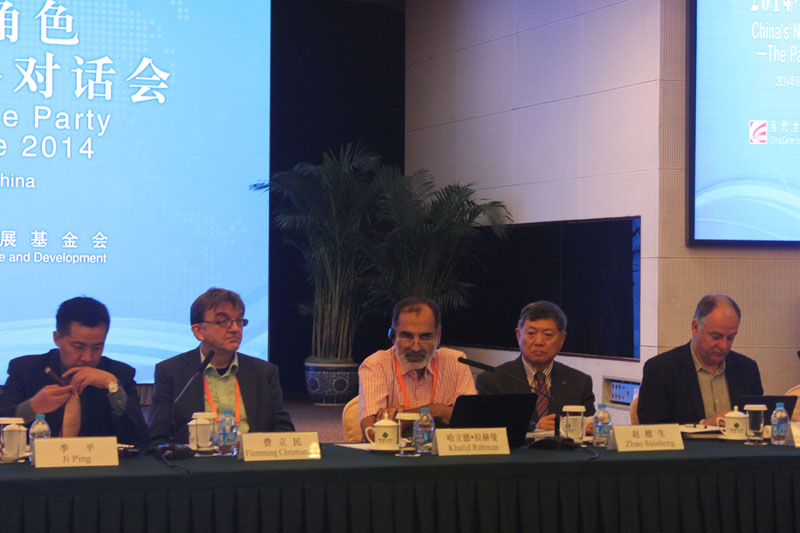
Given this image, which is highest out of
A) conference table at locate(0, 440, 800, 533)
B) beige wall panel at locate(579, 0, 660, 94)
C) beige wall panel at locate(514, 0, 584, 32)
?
beige wall panel at locate(514, 0, 584, 32)

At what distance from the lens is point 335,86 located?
10.0m

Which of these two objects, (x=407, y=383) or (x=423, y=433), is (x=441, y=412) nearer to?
(x=407, y=383)

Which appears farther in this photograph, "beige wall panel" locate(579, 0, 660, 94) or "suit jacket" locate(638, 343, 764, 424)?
"beige wall panel" locate(579, 0, 660, 94)

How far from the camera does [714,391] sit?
13.7 feet

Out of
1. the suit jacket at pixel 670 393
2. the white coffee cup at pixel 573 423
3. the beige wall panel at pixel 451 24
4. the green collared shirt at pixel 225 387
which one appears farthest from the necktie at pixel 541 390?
the beige wall panel at pixel 451 24

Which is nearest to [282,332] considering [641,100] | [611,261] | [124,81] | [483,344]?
[483,344]

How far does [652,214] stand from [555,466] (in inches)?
175

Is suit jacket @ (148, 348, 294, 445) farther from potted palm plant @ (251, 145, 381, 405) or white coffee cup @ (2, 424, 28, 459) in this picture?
potted palm plant @ (251, 145, 381, 405)

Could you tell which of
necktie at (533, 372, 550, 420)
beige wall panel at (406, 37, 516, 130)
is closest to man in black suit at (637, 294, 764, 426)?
necktie at (533, 372, 550, 420)

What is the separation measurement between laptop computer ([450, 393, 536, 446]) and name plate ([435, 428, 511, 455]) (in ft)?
0.13

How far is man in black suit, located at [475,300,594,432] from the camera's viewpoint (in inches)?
158

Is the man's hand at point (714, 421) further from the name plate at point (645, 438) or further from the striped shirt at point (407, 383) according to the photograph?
the striped shirt at point (407, 383)

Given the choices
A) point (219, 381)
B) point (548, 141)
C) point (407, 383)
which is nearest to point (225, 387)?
point (219, 381)

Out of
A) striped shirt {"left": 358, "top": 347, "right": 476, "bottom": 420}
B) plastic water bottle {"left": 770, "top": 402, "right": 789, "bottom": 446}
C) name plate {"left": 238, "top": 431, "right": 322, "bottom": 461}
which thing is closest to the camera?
name plate {"left": 238, "top": 431, "right": 322, "bottom": 461}
